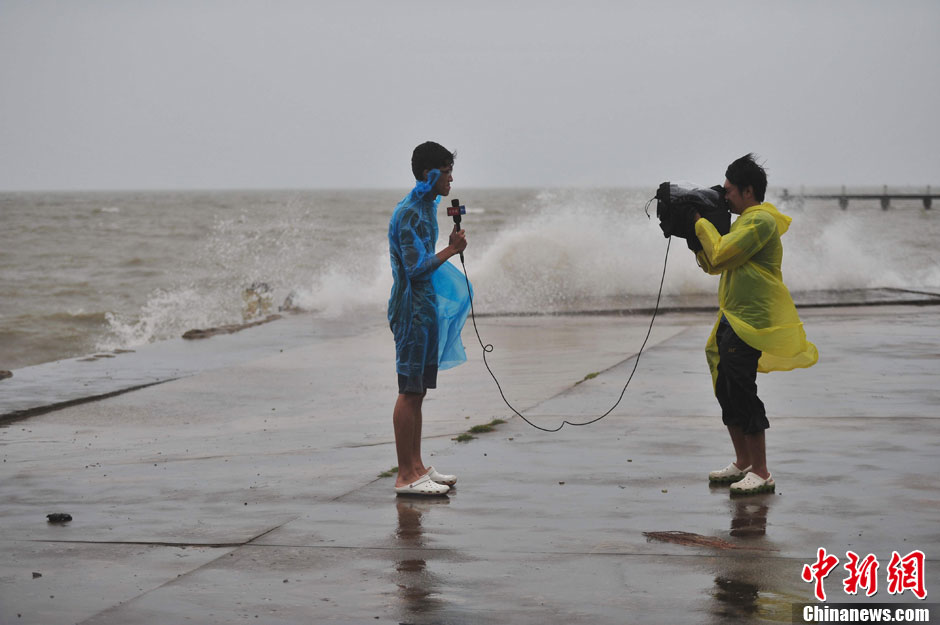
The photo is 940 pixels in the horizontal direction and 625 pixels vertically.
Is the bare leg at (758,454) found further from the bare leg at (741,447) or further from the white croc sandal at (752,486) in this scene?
the bare leg at (741,447)

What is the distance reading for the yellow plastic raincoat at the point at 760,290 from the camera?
559 centimetres

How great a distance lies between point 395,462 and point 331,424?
1591mm

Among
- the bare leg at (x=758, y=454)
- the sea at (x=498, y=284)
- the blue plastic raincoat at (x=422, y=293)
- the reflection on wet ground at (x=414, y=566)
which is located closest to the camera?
the reflection on wet ground at (x=414, y=566)

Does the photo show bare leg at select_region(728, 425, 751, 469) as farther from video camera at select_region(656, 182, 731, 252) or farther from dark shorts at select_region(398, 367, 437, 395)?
dark shorts at select_region(398, 367, 437, 395)

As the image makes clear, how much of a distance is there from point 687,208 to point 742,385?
0.94 metres

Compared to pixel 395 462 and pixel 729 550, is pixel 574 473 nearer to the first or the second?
pixel 395 462

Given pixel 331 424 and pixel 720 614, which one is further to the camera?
pixel 331 424

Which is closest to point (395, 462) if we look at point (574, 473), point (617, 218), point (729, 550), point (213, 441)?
point (574, 473)

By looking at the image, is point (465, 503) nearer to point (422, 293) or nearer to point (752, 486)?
point (422, 293)

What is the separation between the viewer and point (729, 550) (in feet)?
15.4

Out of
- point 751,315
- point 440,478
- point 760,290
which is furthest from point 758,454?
point 440,478

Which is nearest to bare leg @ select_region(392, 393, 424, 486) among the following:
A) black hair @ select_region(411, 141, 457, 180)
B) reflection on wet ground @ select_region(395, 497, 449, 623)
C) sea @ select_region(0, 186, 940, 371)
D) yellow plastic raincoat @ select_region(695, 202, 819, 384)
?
reflection on wet ground @ select_region(395, 497, 449, 623)

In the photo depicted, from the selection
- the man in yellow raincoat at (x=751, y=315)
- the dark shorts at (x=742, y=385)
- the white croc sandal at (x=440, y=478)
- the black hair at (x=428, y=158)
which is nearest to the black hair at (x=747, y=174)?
the man in yellow raincoat at (x=751, y=315)

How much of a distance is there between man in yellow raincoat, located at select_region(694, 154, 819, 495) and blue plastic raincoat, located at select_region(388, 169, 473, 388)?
1.35 metres
